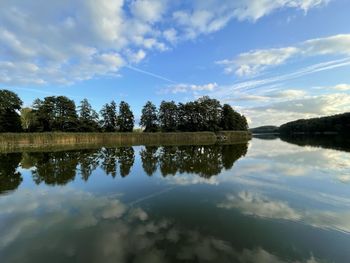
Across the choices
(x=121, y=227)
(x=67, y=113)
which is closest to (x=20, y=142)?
(x=67, y=113)

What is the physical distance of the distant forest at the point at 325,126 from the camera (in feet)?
296

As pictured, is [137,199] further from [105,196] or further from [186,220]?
[186,220]

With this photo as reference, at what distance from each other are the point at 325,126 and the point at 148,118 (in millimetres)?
74161

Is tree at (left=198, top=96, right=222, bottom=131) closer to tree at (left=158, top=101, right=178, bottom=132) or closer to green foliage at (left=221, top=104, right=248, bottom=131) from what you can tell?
green foliage at (left=221, top=104, right=248, bottom=131)

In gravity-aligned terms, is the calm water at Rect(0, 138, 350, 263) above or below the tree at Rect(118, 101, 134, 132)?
below

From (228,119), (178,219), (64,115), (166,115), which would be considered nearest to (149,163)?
(178,219)

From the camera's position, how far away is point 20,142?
129 ft

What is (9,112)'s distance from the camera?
5838 centimetres

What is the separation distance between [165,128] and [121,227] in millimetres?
66123

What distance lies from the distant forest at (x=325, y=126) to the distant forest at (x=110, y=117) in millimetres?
35905

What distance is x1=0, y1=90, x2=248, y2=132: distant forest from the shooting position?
58.2m

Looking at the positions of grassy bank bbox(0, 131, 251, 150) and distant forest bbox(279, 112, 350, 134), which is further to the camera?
distant forest bbox(279, 112, 350, 134)

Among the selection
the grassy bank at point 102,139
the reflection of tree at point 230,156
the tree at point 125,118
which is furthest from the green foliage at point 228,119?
the reflection of tree at point 230,156

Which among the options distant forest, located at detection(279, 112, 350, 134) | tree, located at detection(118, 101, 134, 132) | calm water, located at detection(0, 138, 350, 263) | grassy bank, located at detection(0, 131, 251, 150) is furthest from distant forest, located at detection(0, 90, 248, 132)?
calm water, located at detection(0, 138, 350, 263)
